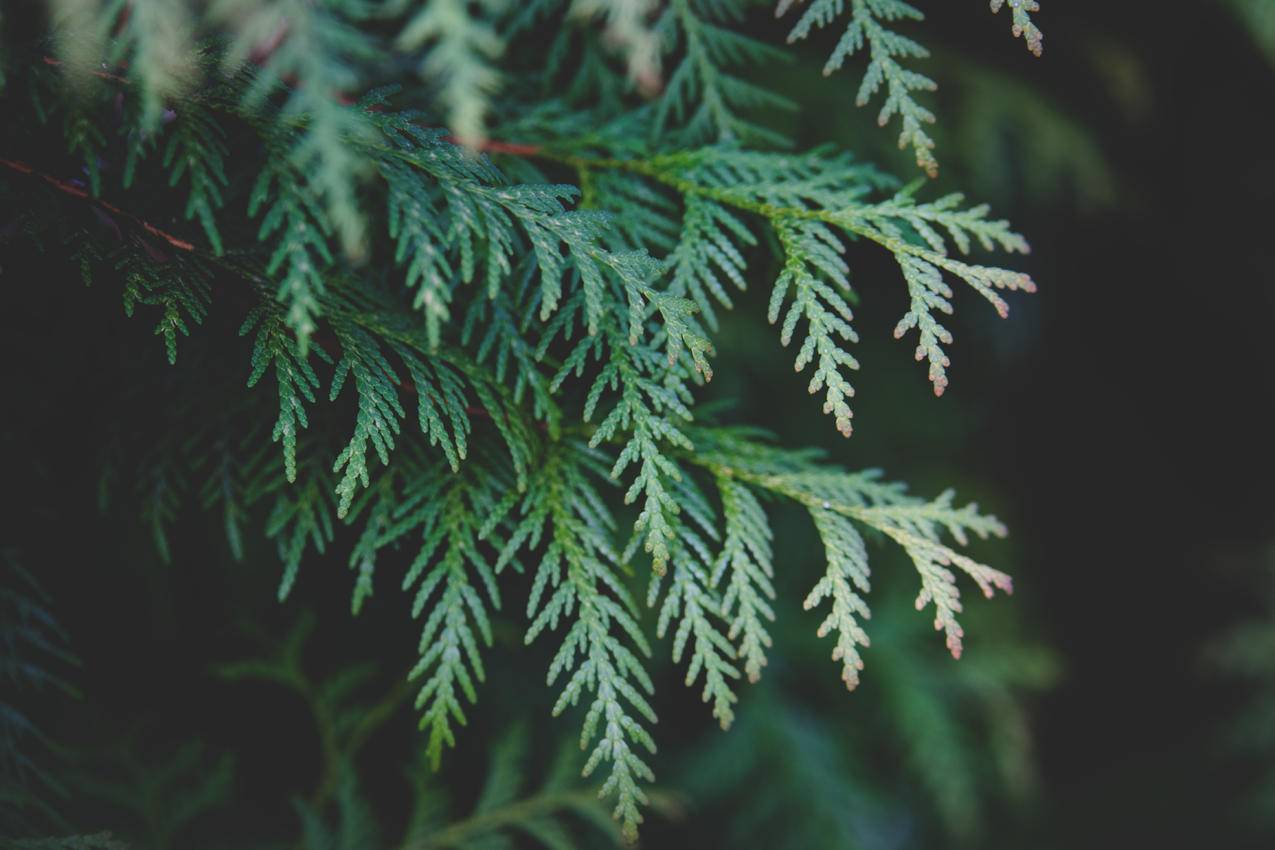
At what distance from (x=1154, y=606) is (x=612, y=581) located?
164 inches

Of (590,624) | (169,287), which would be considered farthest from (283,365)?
(590,624)

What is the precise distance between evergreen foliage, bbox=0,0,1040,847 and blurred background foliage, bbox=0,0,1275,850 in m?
0.27

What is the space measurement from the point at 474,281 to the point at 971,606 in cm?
231

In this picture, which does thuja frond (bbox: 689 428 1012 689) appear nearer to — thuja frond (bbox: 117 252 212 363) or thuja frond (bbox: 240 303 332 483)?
thuja frond (bbox: 240 303 332 483)

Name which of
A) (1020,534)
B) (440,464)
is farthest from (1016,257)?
(440,464)

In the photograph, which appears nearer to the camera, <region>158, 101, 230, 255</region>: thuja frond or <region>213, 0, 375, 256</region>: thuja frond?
<region>213, 0, 375, 256</region>: thuja frond

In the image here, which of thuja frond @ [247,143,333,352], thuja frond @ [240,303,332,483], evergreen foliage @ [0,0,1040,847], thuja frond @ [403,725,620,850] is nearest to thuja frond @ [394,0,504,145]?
evergreen foliage @ [0,0,1040,847]

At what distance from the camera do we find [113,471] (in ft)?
4.25

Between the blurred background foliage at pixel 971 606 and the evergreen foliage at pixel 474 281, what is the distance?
0.27m

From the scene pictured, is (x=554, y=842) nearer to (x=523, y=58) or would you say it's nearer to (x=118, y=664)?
(x=118, y=664)

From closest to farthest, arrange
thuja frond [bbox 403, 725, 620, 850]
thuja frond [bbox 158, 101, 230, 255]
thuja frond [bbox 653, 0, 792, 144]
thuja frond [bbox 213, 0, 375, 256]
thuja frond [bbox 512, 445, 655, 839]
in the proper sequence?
1. thuja frond [bbox 213, 0, 375, 256]
2. thuja frond [bbox 158, 101, 230, 255]
3. thuja frond [bbox 512, 445, 655, 839]
4. thuja frond [bbox 653, 0, 792, 144]
5. thuja frond [bbox 403, 725, 620, 850]

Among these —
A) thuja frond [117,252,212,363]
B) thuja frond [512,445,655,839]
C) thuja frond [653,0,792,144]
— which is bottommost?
thuja frond [512,445,655,839]

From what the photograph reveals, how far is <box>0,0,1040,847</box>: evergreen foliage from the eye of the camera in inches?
38.3

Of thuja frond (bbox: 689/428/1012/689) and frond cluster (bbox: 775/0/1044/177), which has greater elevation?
frond cluster (bbox: 775/0/1044/177)
